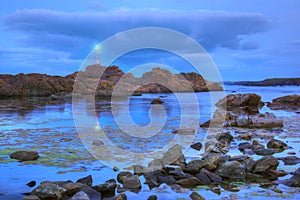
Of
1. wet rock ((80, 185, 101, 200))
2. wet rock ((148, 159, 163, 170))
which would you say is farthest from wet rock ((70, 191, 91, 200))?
wet rock ((148, 159, 163, 170))

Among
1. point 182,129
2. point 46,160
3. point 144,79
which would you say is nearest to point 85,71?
point 144,79

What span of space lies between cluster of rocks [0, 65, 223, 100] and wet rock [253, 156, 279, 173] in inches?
1870

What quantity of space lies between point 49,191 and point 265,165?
5609mm

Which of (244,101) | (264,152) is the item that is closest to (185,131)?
(264,152)

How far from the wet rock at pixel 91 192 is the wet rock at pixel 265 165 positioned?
168 inches

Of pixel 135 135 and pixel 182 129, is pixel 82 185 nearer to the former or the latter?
pixel 135 135

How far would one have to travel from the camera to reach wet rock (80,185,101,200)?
707cm

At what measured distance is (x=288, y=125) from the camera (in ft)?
61.7

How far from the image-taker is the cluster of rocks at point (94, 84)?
6456 cm

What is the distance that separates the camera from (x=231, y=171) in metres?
8.63

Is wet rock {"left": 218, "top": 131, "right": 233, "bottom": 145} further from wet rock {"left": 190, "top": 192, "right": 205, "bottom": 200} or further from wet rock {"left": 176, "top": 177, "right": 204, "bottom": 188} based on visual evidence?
wet rock {"left": 190, "top": 192, "right": 205, "bottom": 200}

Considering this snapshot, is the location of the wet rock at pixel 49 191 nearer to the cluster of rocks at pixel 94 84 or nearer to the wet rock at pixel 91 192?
the wet rock at pixel 91 192

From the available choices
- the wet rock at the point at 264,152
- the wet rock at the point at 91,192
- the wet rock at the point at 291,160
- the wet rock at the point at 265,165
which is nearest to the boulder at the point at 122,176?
the wet rock at the point at 91,192

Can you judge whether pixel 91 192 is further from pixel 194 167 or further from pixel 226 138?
pixel 226 138
